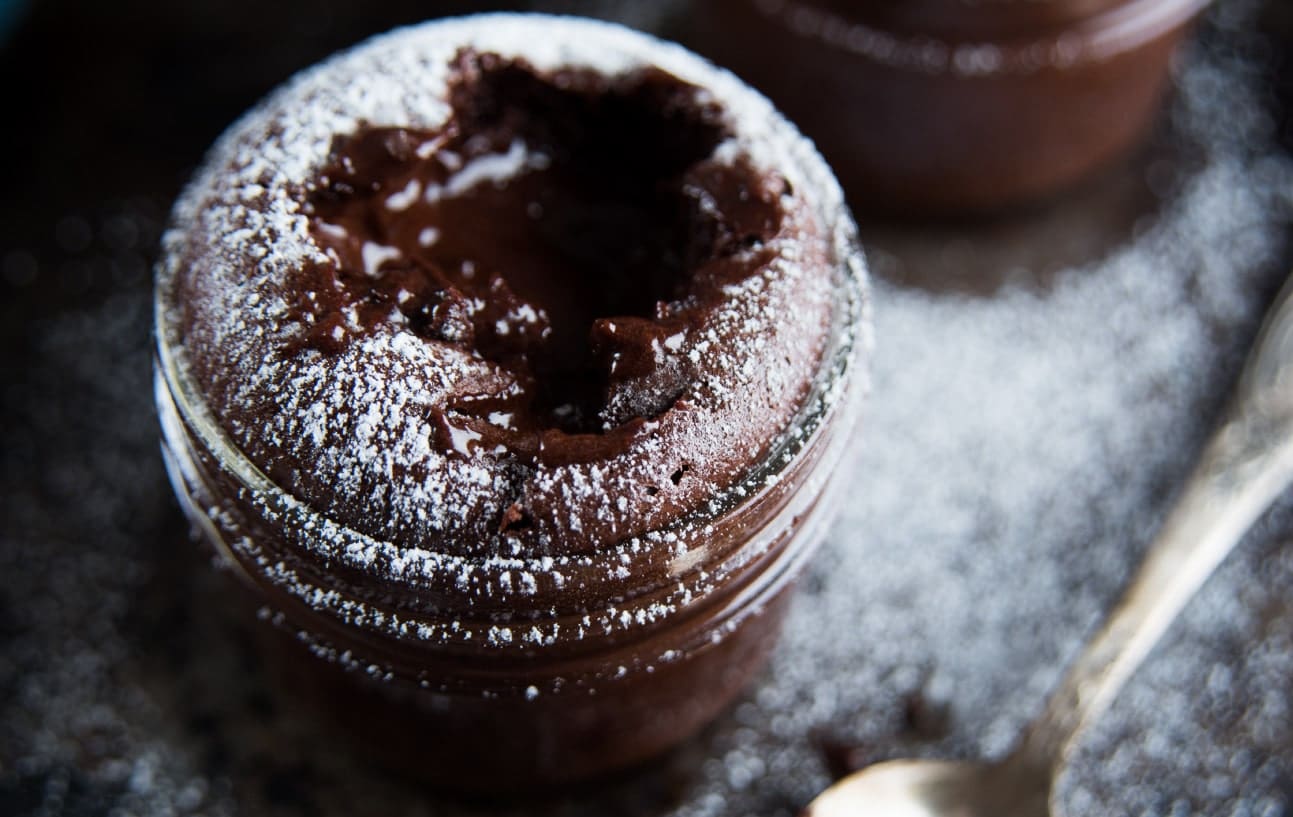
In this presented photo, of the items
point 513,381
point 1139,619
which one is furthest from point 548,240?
point 1139,619

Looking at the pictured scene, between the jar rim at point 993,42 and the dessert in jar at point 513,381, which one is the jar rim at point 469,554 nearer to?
the dessert in jar at point 513,381

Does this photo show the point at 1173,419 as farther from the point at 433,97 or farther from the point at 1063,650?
the point at 433,97

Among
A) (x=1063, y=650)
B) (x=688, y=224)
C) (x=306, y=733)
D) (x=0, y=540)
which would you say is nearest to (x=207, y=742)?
(x=306, y=733)

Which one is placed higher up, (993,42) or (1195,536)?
(993,42)

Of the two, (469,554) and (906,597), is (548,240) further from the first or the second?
(906,597)

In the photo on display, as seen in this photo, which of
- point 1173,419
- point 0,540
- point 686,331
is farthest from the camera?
point 1173,419
